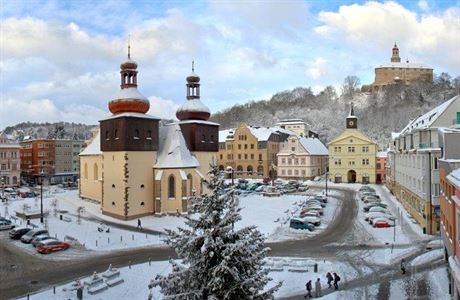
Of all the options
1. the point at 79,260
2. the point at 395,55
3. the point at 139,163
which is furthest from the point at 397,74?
the point at 79,260

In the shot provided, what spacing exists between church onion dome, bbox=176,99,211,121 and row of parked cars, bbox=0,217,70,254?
20.1 metres

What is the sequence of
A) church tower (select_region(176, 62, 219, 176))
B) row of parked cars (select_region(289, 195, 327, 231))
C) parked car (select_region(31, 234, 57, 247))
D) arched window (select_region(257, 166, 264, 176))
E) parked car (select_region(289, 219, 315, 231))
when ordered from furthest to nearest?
arched window (select_region(257, 166, 264, 176)), church tower (select_region(176, 62, 219, 176)), row of parked cars (select_region(289, 195, 327, 231)), parked car (select_region(289, 219, 315, 231)), parked car (select_region(31, 234, 57, 247))

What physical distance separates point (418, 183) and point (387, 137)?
82248 mm

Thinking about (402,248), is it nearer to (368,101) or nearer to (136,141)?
(136,141)

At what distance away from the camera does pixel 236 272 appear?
11.3m

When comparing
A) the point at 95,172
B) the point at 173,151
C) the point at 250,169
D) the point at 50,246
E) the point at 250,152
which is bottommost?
the point at 50,246

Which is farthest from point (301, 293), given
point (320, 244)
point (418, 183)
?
point (418, 183)

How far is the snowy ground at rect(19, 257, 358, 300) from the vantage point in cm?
2058

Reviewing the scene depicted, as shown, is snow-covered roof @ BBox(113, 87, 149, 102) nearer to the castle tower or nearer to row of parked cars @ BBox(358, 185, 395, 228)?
row of parked cars @ BBox(358, 185, 395, 228)

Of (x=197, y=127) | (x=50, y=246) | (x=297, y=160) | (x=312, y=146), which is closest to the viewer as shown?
(x=50, y=246)

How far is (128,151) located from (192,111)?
9928 mm

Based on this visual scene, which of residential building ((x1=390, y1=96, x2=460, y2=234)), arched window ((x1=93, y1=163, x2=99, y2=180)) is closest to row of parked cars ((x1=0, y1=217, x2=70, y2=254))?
arched window ((x1=93, y1=163, x2=99, y2=180))

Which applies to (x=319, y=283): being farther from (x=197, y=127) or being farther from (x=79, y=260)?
(x=197, y=127)

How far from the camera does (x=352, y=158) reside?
240 feet
